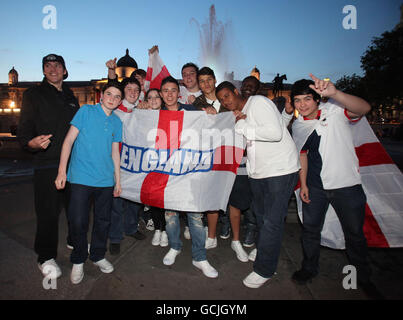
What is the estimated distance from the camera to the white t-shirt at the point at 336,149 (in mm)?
2412

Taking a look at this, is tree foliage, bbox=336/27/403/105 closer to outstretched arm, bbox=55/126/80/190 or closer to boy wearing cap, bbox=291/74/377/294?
boy wearing cap, bbox=291/74/377/294

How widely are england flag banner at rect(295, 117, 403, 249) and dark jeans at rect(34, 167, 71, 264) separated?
9.38ft

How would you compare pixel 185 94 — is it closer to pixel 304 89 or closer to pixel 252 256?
pixel 304 89

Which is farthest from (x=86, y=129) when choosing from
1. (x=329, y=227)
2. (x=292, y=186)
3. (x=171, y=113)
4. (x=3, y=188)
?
(x=3, y=188)

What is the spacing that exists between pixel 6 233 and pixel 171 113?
10.2 ft

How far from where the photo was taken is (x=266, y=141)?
8.30ft

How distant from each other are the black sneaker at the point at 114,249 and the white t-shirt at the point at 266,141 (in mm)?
2010

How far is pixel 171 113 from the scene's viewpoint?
3.10 m

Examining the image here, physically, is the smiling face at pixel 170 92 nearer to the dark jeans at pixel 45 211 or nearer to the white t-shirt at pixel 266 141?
the white t-shirt at pixel 266 141

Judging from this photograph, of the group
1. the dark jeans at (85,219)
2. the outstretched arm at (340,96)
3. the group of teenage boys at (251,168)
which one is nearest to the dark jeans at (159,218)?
the group of teenage boys at (251,168)

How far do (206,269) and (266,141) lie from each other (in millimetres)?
1548

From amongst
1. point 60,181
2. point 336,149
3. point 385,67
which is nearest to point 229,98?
point 336,149

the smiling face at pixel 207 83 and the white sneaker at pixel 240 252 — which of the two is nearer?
the white sneaker at pixel 240 252
